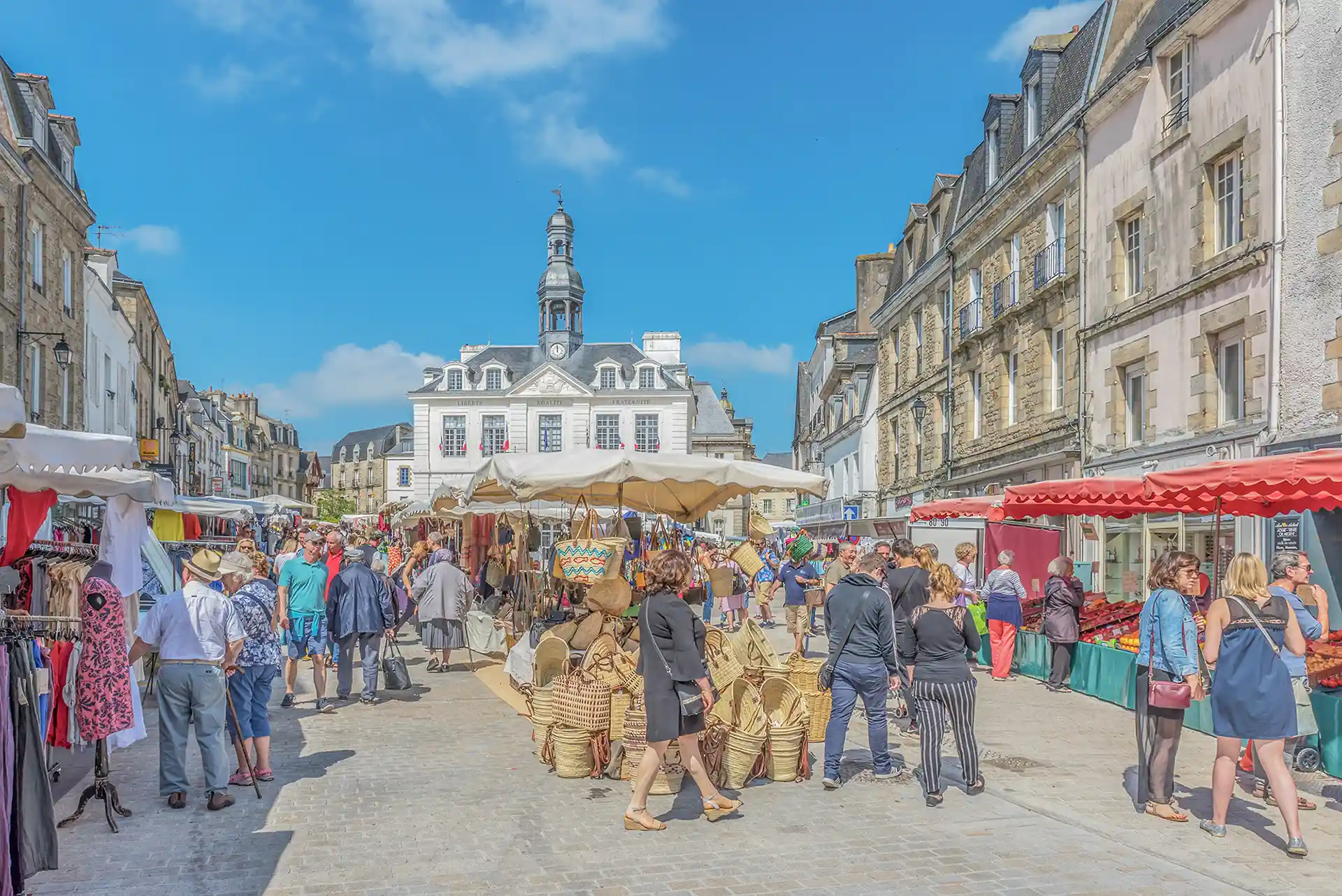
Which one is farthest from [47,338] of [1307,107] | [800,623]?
[1307,107]

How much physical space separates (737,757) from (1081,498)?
579 centimetres

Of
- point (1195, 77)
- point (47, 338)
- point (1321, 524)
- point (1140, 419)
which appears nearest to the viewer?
point (1321, 524)

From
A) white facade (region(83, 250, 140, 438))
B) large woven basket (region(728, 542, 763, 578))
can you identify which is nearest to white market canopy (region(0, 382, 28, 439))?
large woven basket (region(728, 542, 763, 578))

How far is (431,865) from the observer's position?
16.7 feet

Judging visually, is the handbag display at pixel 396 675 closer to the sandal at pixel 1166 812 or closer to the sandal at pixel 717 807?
the sandal at pixel 717 807

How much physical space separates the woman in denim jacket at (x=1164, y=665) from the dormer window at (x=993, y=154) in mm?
16243

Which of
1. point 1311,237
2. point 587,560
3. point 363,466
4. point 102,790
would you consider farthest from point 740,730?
point 363,466

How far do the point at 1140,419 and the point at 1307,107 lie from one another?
5.30 metres

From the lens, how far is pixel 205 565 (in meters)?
→ 6.12

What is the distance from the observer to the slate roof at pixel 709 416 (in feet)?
237

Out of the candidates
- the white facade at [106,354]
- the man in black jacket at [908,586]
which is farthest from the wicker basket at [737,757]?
the white facade at [106,354]

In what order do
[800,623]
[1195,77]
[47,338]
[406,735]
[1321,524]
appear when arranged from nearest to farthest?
[406,735] → [1321,524] → [1195,77] → [800,623] → [47,338]

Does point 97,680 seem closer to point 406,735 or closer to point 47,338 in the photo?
point 406,735

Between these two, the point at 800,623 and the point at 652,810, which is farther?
the point at 800,623
